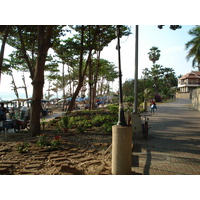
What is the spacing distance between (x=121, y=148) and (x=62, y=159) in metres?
2.05

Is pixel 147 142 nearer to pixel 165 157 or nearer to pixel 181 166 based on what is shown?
pixel 165 157

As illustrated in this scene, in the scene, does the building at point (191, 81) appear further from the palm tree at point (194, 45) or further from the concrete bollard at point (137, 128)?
the concrete bollard at point (137, 128)

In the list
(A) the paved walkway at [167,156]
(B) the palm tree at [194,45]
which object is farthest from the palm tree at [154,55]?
(A) the paved walkway at [167,156]

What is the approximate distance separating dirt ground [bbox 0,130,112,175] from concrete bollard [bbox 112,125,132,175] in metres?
0.45

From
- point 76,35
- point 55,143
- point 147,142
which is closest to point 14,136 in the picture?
point 55,143

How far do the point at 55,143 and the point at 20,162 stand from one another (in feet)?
4.38

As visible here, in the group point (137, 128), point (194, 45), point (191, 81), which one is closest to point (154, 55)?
point (191, 81)

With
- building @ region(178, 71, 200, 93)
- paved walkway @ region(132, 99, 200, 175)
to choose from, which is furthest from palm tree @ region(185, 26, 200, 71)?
building @ region(178, 71, 200, 93)

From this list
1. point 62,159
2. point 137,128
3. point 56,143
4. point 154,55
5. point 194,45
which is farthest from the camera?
point 154,55

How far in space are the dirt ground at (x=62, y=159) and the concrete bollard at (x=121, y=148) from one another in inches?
17.9

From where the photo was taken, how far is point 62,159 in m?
5.55

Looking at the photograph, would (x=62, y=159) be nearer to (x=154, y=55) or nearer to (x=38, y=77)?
(x=38, y=77)

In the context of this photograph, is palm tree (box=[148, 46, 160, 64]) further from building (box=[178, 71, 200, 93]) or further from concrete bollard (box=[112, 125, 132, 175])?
concrete bollard (box=[112, 125, 132, 175])

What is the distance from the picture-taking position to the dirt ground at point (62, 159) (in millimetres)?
4738
